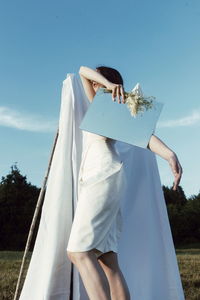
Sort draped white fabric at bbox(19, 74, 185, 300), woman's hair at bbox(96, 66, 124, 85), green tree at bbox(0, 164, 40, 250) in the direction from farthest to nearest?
green tree at bbox(0, 164, 40, 250), draped white fabric at bbox(19, 74, 185, 300), woman's hair at bbox(96, 66, 124, 85)

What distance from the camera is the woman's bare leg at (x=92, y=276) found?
251cm

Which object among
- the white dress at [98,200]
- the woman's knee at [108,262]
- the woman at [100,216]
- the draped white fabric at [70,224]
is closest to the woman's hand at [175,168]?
→ the woman at [100,216]

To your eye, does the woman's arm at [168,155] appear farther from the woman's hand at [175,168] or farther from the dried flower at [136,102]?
the dried flower at [136,102]

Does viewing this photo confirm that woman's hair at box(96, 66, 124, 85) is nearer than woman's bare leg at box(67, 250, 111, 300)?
No

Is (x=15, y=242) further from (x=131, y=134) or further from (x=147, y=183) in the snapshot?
(x=131, y=134)

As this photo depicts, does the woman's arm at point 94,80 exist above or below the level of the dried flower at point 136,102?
above

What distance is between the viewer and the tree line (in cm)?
1484

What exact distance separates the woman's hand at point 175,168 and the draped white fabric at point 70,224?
96cm

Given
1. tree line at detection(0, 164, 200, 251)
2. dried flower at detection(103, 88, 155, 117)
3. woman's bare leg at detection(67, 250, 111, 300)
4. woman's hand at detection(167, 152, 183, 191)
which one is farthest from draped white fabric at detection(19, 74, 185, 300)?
tree line at detection(0, 164, 200, 251)

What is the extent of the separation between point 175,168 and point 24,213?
13013 mm

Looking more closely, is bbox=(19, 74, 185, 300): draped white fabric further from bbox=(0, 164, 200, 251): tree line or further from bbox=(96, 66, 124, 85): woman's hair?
bbox=(0, 164, 200, 251): tree line

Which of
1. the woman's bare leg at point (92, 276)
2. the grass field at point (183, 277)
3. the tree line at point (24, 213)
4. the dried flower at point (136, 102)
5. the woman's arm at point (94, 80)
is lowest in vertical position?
the woman's bare leg at point (92, 276)

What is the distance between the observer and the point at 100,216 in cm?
262

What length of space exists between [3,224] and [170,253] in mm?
11982
